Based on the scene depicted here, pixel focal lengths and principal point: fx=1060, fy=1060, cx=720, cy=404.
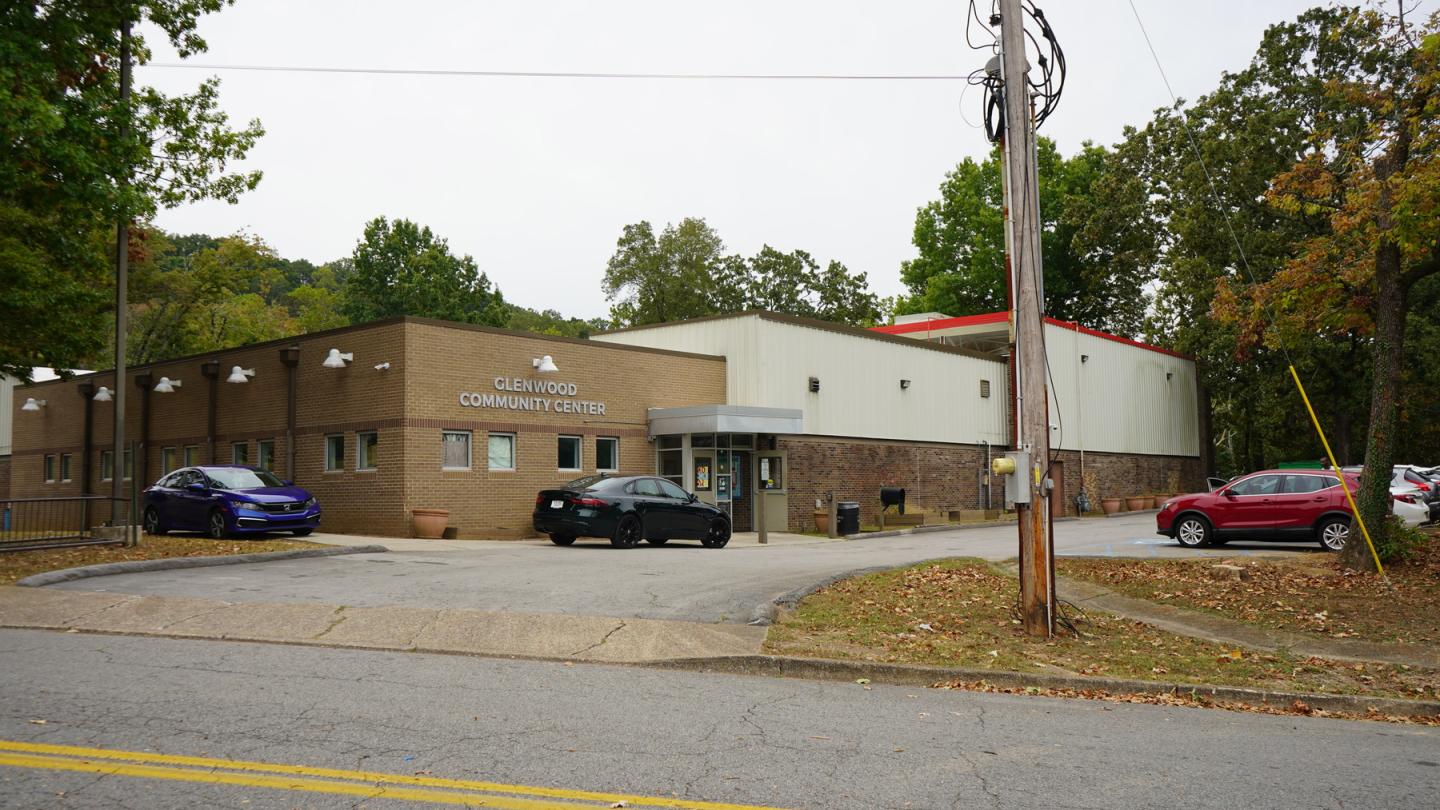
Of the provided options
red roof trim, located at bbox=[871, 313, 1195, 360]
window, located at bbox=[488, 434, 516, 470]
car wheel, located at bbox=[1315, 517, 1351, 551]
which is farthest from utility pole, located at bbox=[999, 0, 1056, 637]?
red roof trim, located at bbox=[871, 313, 1195, 360]

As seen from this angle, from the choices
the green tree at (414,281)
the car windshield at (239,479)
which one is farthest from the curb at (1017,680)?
the green tree at (414,281)

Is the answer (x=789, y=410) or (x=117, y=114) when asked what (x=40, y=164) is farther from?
(x=789, y=410)

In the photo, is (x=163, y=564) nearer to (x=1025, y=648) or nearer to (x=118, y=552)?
(x=118, y=552)

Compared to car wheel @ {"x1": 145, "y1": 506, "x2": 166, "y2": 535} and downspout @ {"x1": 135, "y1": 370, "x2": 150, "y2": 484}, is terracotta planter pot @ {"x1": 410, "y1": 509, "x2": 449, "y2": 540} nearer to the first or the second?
car wheel @ {"x1": 145, "y1": 506, "x2": 166, "y2": 535}

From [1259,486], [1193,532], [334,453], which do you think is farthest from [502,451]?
[1259,486]

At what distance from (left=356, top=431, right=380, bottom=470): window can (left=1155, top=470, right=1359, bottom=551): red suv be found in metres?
17.5

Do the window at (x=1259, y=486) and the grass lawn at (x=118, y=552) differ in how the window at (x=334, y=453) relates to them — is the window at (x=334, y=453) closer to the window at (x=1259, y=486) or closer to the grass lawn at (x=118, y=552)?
the grass lawn at (x=118, y=552)

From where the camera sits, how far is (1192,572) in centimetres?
1570

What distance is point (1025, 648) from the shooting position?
10227mm

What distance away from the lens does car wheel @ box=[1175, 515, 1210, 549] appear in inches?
834

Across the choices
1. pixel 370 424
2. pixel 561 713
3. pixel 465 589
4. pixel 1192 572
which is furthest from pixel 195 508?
pixel 1192 572

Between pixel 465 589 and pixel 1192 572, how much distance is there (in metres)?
10.5

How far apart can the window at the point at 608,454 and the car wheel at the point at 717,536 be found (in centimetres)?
578

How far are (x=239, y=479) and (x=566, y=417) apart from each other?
8.11 meters
